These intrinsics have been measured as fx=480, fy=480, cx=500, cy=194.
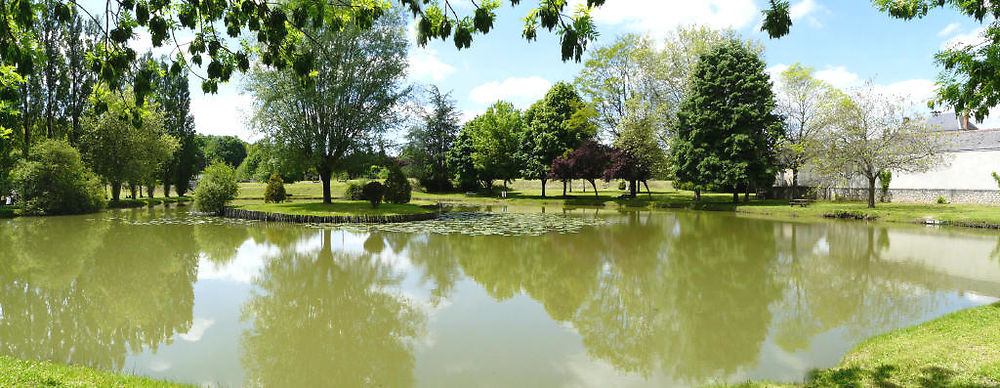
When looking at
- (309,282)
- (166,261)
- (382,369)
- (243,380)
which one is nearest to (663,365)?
(382,369)

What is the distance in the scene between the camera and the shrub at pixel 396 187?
76.8 feet

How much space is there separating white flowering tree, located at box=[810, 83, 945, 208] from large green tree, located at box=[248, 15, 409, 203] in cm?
A: 2150

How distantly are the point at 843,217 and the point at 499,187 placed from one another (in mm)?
28483

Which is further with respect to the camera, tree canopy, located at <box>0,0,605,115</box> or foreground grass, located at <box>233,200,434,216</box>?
foreground grass, located at <box>233,200,434,216</box>

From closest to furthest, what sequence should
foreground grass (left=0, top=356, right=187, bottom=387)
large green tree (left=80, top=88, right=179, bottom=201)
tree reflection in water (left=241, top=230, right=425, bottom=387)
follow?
foreground grass (left=0, top=356, right=187, bottom=387)
tree reflection in water (left=241, top=230, right=425, bottom=387)
large green tree (left=80, top=88, right=179, bottom=201)

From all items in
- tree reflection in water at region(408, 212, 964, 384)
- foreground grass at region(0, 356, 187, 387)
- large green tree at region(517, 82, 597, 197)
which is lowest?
tree reflection in water at region(408, 212, 964, 384)

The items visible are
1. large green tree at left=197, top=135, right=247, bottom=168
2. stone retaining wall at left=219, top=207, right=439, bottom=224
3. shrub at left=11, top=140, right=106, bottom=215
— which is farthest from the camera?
large green tree at left=197, top=135, right=247, bottom=168

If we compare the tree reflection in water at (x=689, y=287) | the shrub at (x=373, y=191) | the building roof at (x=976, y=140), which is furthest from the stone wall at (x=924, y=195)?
the shrub at (x=373, y=191)

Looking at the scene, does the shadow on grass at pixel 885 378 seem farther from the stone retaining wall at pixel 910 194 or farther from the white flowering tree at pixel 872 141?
the stone retaining wall at pixel 910 194

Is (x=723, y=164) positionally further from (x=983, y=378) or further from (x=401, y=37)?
(x=983, y=378)

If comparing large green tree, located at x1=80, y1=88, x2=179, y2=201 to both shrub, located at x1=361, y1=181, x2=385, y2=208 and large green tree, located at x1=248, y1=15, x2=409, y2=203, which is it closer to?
large green tree, located at x1=248, y1=15, x2=409, y2=203

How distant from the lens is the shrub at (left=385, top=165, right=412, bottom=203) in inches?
922

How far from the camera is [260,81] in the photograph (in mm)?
22453

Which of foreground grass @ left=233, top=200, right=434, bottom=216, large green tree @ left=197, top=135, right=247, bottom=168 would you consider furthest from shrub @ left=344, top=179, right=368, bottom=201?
large green tree @ left=197, top=135, right=247, bottom=168
